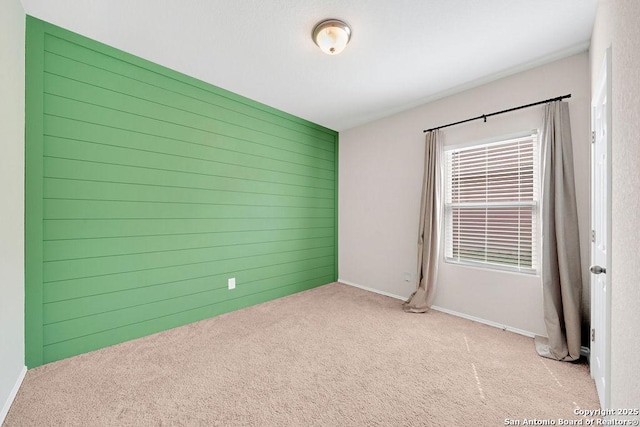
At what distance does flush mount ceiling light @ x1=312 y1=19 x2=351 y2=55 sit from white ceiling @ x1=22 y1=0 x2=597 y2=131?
5 centimetres

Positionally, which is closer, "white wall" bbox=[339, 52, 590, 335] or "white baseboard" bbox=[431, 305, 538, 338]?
"white wall" bbox=[339, 52, 590, 335]

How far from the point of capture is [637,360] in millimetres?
905

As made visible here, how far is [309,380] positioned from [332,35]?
2551mm

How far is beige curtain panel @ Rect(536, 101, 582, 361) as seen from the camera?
2045 millimetres

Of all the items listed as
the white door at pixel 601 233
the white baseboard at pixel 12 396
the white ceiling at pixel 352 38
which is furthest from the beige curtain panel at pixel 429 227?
the white baseboard at pixel 12 396

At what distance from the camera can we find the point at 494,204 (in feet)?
8.87

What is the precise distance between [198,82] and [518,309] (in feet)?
13.2

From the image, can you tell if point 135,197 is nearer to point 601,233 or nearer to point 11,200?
point 11,200

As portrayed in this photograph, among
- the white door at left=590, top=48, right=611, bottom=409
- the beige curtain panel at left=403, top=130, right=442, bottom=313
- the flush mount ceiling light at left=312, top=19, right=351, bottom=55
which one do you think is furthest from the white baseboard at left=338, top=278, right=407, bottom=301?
the flush mount ceiling light at left=312, top=19, right=351, bottom=55

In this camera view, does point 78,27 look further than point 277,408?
Yes

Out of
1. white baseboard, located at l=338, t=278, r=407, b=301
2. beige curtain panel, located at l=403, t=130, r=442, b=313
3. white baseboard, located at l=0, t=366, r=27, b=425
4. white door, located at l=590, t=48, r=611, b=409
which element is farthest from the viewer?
white baseboard, located at l=338, t=278, r=407, b=301

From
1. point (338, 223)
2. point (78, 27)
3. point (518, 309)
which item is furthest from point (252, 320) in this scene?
point (78, 27)

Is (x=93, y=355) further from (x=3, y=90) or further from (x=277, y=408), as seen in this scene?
(x=3, y=90)

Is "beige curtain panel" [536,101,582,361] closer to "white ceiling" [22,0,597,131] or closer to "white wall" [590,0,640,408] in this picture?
"white ceiling" [22,0,597,131]
